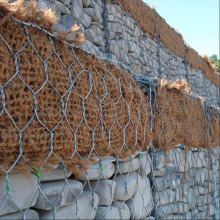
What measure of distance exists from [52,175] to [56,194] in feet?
0.23

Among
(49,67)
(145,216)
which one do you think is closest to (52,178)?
(49,67)

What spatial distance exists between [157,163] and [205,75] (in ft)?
14.3

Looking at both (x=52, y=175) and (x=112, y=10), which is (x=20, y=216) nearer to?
(x=52, y=175)

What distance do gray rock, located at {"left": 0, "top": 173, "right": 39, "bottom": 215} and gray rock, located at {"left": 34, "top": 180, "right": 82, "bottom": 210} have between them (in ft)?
0.12

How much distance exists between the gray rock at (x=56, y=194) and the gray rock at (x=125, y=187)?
1.01 ft

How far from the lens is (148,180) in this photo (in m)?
1.54

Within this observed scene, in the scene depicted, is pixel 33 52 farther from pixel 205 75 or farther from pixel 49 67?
pixel 205 75

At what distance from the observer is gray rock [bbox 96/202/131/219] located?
3.67ft

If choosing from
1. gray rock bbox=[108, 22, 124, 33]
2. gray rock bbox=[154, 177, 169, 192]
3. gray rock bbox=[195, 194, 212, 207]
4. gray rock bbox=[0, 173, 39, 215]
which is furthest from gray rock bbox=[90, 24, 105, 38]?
gray rock bbox=[195, 194, 212, 207]

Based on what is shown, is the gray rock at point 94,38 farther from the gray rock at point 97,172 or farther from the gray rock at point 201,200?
the gray rock at point 201,200

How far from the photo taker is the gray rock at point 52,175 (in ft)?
2.95

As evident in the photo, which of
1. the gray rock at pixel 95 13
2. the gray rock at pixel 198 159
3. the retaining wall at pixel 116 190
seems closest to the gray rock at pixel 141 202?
the retaining wall at pixel 116 190

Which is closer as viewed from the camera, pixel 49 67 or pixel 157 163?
pixel 49 67

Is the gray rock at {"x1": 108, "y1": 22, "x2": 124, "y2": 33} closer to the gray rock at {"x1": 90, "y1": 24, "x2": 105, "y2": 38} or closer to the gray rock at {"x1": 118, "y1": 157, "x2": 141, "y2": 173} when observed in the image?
the gray rock at {"x1": 90, "y1": 24, "x2": 105, "y2": 38}
